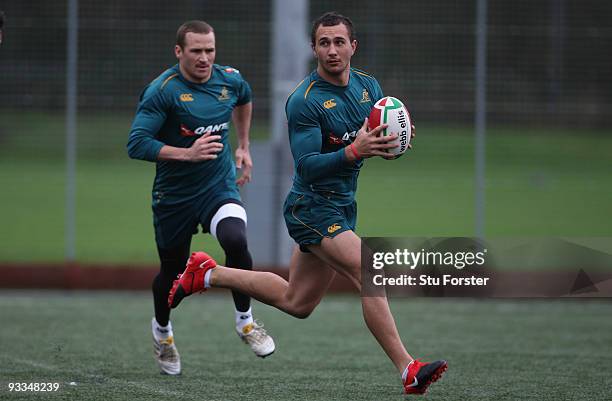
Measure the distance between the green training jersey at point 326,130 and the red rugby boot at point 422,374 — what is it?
1.09m

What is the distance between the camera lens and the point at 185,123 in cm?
811

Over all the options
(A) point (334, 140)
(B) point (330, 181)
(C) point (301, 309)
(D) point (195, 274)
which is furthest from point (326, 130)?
(D) point (195, 274)

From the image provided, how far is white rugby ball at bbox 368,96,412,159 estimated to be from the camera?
21.7 ft

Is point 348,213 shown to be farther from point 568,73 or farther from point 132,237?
point 132,237

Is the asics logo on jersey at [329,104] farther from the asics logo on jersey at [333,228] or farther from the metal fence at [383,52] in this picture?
the metal fence at [383,52]

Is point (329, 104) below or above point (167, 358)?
above

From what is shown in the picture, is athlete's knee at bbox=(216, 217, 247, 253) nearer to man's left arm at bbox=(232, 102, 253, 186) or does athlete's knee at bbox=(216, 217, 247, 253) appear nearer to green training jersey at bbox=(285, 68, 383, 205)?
man's left arm at bbox=(232, 102, 253, 186)

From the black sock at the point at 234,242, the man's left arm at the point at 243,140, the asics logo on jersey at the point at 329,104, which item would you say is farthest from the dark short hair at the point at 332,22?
the man's left arm at the point at 243,140

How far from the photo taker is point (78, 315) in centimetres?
1089


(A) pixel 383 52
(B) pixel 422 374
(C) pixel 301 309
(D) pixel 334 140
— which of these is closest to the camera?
(B) pixel 422 374

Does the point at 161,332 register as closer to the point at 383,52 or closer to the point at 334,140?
the point at 334,140

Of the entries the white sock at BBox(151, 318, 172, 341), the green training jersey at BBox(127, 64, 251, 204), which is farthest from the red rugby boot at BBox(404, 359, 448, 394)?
the green training jersey at BBox(127, 64, 251, 204)

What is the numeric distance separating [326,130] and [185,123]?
1.63m

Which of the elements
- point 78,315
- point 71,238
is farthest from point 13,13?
point 78,315
